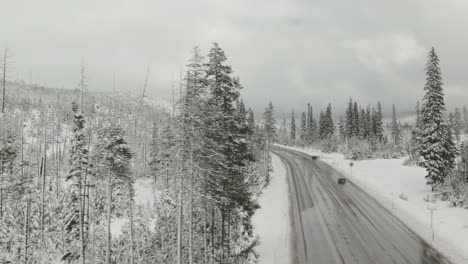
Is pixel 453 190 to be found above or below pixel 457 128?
below

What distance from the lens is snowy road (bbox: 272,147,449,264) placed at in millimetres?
19156

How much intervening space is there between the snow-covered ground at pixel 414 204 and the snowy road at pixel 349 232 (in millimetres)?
1006

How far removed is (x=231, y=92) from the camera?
17.0 meters

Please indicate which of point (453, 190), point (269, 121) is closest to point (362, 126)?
point (269, 121)

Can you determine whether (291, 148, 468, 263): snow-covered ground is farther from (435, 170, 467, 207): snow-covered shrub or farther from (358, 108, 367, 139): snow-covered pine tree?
(358, 108, 367, 139): snow-covered pine tree

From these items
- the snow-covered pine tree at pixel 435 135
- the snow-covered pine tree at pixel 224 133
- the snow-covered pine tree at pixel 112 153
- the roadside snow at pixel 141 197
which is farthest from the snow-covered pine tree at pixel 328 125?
the snow-covered pine tree at pixel 112 153

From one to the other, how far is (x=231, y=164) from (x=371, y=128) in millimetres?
89013

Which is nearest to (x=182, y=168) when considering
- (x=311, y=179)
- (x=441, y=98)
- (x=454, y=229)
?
(x=454, y=229)

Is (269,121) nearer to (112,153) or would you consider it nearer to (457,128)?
(112,153)

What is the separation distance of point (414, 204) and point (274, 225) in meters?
13.8

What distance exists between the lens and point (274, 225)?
27.0 meters

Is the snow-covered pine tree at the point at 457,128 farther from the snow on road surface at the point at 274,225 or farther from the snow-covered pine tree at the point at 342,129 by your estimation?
the snow on road surface at the point at 274,225

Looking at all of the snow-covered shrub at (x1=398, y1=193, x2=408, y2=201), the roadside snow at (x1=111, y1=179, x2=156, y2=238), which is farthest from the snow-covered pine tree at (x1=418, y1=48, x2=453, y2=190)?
the roadside snow at (x1=111, y1=179, x2=156, y2=238)

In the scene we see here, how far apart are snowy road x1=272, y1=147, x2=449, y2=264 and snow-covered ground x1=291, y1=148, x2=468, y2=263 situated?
3.30ft
